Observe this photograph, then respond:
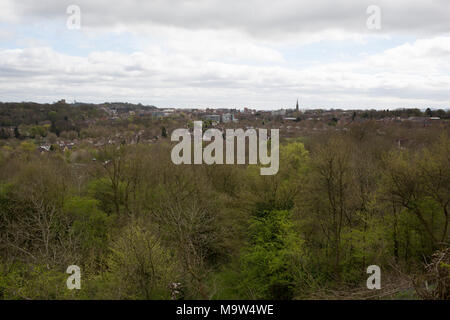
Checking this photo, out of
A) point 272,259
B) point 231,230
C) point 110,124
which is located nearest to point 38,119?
point 110,124

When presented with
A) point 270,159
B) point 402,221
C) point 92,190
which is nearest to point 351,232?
point 402,221

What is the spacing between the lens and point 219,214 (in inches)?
774

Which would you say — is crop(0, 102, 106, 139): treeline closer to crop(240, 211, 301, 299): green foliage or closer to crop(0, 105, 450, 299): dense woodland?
crop(0, 105, 450, 299): dense woodland

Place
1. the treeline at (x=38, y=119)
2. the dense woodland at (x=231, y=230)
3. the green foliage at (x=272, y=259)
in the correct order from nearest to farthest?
the dense woodland at (x=231, y=230), the green foliage at (x=272, y=259), the treeline at (x=38, y=119)

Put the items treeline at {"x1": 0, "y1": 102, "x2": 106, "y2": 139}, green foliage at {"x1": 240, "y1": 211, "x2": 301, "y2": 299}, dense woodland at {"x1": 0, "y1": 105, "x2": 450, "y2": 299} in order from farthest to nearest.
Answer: treeline at {"x1": 0, "y1": 102, "x2": 106, "y2": 139} < green foliage at {"x1": 240, "y1": 211, "x2": 301, "y2": 299} < dense woodland at {"x1": 0, "y1": 105, "x2": 450, "y2": 299}

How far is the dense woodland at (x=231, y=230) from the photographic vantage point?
11438mm

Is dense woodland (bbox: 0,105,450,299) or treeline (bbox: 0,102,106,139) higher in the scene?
treeline (bbox: 0,102,106,139)

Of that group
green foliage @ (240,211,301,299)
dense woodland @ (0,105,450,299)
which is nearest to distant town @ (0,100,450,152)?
dense woodland @ (0,105,450,299)

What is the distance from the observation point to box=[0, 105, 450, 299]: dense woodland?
11438 mm

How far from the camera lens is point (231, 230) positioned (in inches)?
763

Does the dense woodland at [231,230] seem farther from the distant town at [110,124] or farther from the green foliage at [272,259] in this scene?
the distant town at [110,124]

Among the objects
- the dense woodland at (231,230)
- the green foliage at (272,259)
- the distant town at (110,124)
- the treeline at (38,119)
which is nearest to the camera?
the dense woodland at (231,230)

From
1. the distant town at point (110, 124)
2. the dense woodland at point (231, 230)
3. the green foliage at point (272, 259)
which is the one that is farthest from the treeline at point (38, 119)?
the green foliage at point (272, 259)
